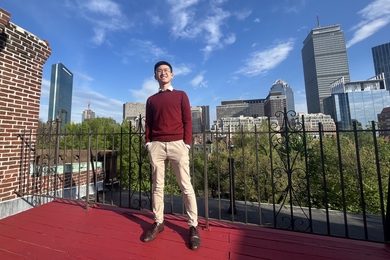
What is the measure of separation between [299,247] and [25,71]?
211 inches

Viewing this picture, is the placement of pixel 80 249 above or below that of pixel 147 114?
below

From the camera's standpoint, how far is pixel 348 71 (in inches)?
5551

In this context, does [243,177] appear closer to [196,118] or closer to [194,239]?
[194,239]

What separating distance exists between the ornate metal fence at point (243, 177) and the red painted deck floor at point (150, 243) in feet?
0.81

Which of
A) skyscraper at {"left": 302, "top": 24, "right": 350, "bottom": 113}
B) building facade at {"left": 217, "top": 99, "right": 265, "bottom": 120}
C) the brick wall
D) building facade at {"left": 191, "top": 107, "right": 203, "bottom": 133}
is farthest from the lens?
skyscraper at {"left": 302, "top": 24, "right": 350, "bottom": 113}

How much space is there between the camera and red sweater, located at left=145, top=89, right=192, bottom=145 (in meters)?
2.25

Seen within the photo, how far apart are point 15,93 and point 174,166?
3.54 m

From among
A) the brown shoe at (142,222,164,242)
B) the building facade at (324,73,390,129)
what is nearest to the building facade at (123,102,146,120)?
the brown shoe at (142,222,164,242)

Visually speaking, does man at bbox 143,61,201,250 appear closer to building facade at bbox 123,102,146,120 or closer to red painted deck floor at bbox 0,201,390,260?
red painted deck floor at bbox 0,201,390,260

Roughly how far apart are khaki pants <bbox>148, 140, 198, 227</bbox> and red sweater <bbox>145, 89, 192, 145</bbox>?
0.08 m

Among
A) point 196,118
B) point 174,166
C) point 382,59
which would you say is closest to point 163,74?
point 174,166

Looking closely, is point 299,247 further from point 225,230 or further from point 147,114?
point 147,114

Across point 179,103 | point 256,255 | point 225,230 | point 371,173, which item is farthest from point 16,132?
point 371,173

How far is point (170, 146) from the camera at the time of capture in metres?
2.24
